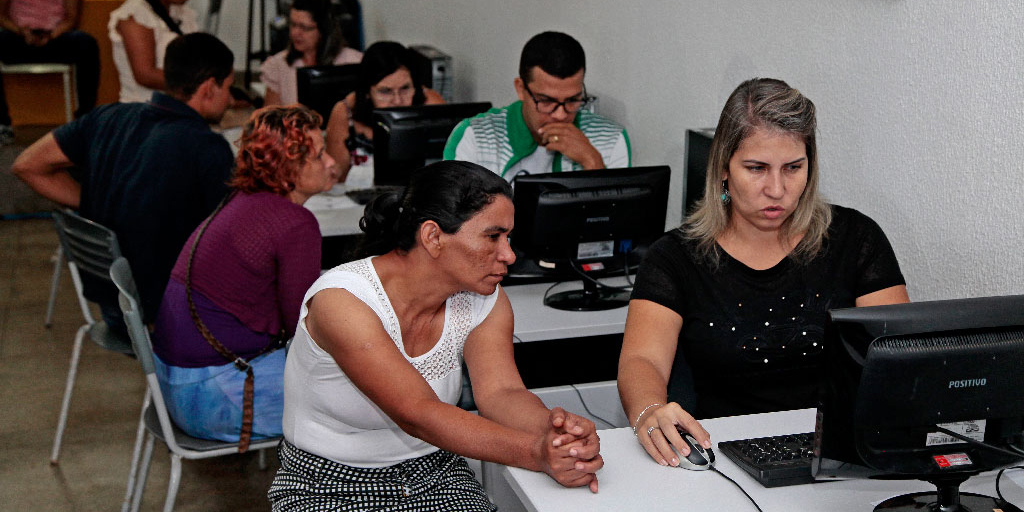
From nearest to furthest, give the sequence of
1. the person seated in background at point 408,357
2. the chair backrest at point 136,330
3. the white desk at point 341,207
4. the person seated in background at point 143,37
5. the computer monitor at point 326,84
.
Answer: the person seated in background at point 408,357 < the chair backrest at point 136,330 < the white desk at point 341,207 < the computer monitor at point 326,84 < the person seated in background at point 143,37

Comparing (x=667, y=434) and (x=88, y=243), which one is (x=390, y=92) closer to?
(x=88, y=243)

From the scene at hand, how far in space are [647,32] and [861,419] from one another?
7.50 feet

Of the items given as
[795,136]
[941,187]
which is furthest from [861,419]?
[941,187]

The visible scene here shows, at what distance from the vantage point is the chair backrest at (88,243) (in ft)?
9.03

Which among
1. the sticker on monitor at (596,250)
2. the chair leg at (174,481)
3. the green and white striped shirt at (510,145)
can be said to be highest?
the green and white striped shirt at (510,145)

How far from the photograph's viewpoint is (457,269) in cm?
183

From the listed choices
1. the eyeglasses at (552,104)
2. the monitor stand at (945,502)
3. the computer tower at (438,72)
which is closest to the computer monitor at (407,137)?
the eyeglasses at (552,104)

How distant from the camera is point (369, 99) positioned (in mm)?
4074

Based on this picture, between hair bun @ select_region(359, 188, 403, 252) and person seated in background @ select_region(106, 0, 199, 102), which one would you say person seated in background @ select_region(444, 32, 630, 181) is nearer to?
hair bun @ select_region(359, 188, 403, 252)

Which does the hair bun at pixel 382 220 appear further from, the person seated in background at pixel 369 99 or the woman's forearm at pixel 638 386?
the person seated in background at pixel 369 99

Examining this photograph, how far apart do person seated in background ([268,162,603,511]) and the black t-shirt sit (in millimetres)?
360

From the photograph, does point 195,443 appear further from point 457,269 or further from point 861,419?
point 861,419

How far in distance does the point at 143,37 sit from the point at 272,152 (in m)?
2.92

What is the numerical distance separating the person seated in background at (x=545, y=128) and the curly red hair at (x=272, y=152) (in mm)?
630
